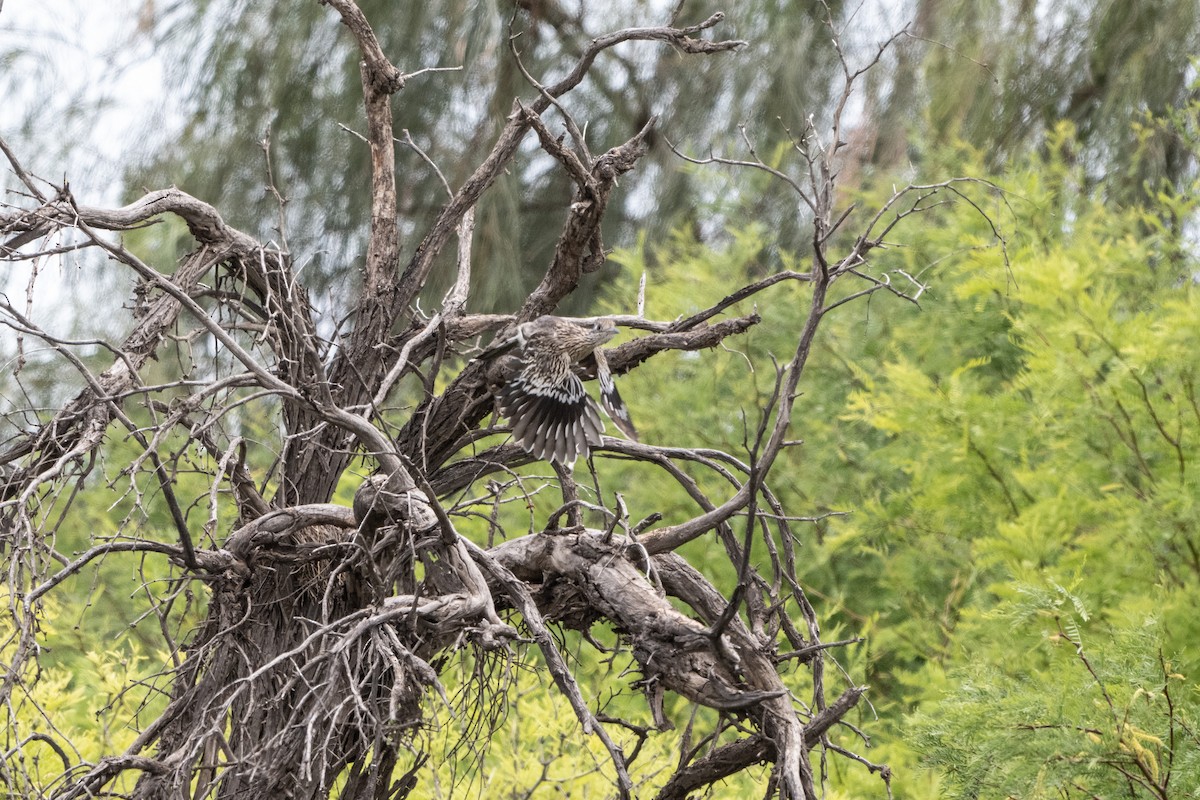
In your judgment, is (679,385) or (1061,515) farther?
(679,385)

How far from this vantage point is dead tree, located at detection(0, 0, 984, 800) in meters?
1.93

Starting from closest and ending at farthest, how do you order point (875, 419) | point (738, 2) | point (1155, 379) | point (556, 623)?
point (556, 623) → point (1155, 379) → point (875, 419) → point (738, 2)

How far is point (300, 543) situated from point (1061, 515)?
108 inches

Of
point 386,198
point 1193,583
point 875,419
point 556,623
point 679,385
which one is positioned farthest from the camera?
point 679,385

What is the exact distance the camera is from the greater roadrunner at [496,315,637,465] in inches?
88.7

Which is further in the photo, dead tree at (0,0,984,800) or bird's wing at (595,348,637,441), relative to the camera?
bird's wing at (595,348,637,441)

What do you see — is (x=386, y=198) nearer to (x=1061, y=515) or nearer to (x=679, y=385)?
(x=1061, y=515)

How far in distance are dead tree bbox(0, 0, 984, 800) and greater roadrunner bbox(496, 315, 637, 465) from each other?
0.07 meters

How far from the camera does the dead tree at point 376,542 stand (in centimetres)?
193

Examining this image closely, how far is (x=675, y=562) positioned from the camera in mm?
2410

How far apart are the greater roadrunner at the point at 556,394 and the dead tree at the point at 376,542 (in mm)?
74

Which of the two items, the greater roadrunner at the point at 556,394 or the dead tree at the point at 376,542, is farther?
the greater roadrunner at the point at 556,394

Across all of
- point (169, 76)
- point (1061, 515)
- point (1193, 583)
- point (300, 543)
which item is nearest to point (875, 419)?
point (1061, 515)

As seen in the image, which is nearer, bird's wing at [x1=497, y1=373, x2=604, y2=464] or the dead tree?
the dead tree
